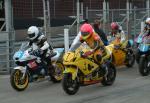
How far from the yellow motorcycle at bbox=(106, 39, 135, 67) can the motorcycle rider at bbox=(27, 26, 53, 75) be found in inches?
104

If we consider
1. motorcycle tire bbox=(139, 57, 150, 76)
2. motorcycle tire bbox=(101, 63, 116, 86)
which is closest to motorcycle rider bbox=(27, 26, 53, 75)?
motorcycle tire bbox=(101, 63, 116, 86)

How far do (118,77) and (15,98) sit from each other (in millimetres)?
3582

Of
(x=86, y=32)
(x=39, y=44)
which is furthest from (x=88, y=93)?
(x=39, y=44)

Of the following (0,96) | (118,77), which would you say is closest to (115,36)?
(118,77)

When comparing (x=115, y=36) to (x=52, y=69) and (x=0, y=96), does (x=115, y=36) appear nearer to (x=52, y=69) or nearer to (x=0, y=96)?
(x=52, y=69)

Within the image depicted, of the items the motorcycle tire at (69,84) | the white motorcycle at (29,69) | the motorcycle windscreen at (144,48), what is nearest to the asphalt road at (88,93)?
the motorcycle tire at (69,84)

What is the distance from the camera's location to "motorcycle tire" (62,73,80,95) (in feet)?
34.0

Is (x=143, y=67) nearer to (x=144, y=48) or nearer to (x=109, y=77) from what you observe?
(x=144, y=48)

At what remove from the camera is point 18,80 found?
11.2 meters

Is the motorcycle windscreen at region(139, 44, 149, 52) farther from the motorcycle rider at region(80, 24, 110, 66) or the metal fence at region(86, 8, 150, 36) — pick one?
Answer: the metal fence at region(86, 8, 150, 36)

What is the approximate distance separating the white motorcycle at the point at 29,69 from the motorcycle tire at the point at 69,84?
1.31 metres

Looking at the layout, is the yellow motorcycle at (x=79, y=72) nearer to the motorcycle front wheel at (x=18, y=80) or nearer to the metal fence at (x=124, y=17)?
the motorcycle front wheel at (x=18, y=80)

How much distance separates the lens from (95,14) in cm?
1861

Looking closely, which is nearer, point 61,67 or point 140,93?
point 140,93
